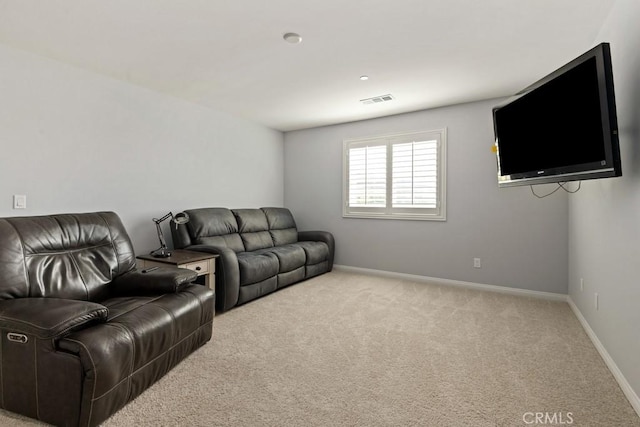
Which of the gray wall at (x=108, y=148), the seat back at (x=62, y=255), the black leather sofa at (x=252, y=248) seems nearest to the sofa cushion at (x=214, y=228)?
the black leather sofa at (x=252, y=248)

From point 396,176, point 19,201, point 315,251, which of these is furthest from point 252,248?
point 19,201

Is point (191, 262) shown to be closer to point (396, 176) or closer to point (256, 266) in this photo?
point (256, 266)

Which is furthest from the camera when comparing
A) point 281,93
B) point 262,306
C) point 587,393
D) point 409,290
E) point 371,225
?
point 371,225

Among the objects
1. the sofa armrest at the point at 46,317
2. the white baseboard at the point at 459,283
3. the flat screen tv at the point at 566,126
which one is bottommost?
the white baseboard at the point at 459,283

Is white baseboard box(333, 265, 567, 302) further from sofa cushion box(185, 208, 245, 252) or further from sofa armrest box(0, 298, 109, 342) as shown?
sofa armrest box(0, 298, 109, 342)

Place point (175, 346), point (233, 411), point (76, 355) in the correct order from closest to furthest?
point (76, 355), point (233, 411), point (175, 346)

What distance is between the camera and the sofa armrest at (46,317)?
5.33ft

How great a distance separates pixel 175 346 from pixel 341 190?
372 centimetres

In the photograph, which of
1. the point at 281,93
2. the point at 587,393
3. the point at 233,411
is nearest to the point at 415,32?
the point at 281,93

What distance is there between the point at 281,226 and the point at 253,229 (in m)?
0.63

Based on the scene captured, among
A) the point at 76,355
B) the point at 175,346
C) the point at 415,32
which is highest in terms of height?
the point at 415,32

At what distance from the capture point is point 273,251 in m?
4.34

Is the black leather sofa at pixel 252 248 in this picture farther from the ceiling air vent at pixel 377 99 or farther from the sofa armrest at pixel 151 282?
the ceiling air vent at pixel 377 99

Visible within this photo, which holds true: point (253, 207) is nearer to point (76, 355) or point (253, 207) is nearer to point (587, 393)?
point (76, 355)
